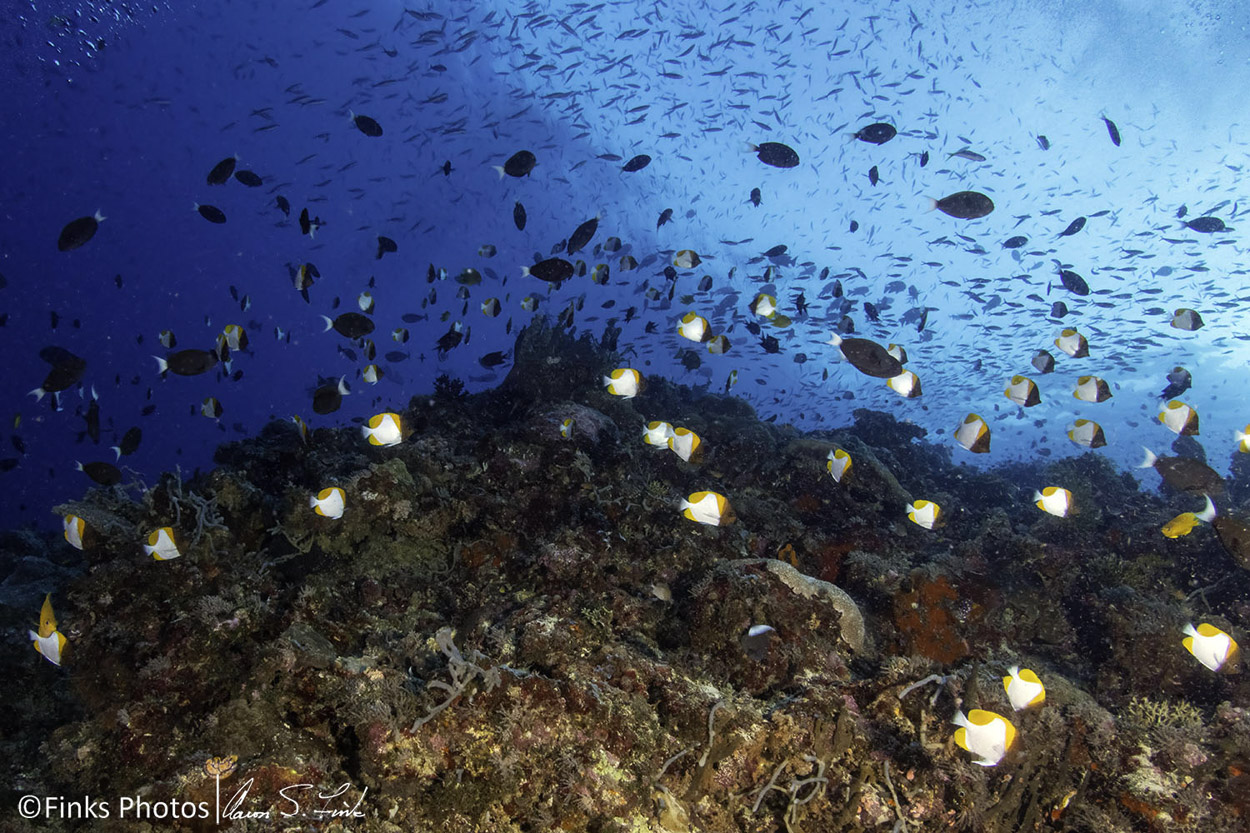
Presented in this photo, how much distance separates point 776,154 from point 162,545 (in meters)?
8.85

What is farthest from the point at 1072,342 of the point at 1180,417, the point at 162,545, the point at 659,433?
the point at 162,545

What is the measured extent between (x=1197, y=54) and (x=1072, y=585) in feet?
126

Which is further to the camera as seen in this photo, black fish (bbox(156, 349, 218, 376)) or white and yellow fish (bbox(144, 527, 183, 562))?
black fish (bbox(156, 349, 218, 376))

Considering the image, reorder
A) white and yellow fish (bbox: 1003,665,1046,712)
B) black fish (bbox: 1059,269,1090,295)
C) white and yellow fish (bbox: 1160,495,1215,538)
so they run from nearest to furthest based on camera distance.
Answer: white and yellow fish (bbox: 1003,665,1046,712) < white and yellow fish (bbox: 1160,495,1215,538) < black fish (bbox: 1059,269,1090,295)

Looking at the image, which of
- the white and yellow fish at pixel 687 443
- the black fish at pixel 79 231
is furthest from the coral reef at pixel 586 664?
the black fish at pixel 79 231

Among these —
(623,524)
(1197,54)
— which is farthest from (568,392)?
(1197,54)

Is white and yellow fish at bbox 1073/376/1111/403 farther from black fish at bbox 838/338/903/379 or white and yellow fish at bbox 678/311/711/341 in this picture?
white and yellow fish at bbox 678/311/711/341

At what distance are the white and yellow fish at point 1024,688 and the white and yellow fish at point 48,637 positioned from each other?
657 centimetres

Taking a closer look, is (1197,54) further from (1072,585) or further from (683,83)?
(1072,585)

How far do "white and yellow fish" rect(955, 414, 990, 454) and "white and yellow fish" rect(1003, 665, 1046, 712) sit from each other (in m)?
2.88

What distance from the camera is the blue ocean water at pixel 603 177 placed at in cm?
2948

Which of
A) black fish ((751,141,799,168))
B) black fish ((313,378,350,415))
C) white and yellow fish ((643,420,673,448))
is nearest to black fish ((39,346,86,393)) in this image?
black fish ((313,378,350,415))

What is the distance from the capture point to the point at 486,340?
308ft

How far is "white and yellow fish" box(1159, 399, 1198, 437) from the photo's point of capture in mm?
6441
